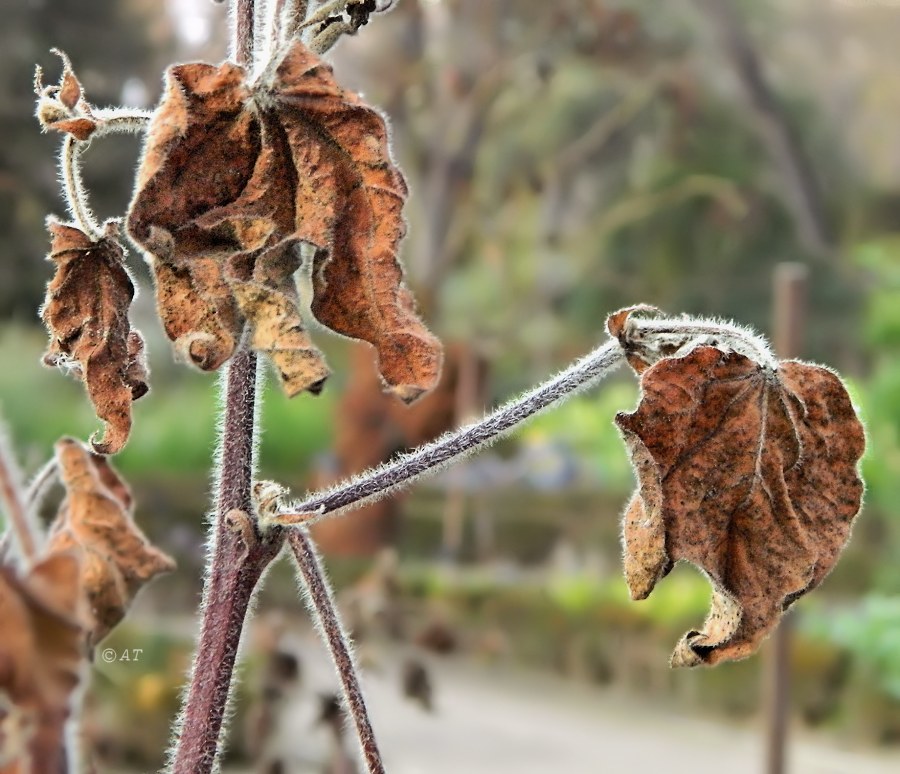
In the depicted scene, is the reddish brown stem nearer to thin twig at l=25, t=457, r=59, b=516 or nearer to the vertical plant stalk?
the vertical plant stalk

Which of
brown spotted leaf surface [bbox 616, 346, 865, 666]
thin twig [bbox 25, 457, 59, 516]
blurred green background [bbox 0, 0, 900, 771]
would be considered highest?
blurred green background [bbox 0, 0, 900, 771]

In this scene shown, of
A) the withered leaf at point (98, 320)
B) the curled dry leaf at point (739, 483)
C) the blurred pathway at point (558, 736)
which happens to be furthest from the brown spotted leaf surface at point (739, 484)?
the blurred pathway at point (558, 736)

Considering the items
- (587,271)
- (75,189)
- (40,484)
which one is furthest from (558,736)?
(75,189)

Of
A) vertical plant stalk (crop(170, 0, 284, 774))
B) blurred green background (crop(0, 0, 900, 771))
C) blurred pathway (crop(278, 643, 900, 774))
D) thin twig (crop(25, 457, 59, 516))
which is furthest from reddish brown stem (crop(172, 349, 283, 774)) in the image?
blurred green background (crop(0, 0, 900, 771))

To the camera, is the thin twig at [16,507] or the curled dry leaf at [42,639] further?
the thin twig at [16,507]

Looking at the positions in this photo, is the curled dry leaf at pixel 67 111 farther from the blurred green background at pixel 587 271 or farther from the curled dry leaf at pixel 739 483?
the blurred green background at pixel 587 271

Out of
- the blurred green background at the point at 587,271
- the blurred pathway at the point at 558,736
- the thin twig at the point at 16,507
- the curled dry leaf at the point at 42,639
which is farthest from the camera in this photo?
the blurred green background at the point at 587,271

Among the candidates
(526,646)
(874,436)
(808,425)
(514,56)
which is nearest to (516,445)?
(526,646)
